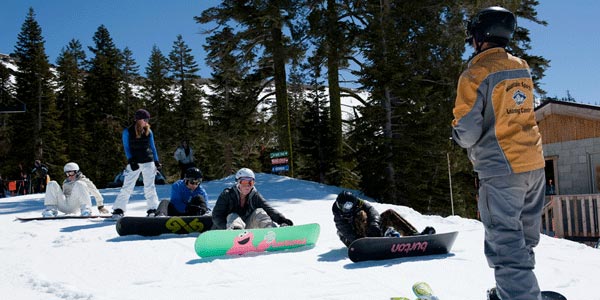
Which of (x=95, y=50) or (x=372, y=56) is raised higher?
(x=95, y=50)

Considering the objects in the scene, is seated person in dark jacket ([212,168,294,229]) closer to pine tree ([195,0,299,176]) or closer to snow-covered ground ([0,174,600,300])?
snow-covered ground ([0,174,600,300])

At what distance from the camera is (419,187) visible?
51.8 ft

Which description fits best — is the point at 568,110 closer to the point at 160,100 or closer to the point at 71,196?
the point at 71,196

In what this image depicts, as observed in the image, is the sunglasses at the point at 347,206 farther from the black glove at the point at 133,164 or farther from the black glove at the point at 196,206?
the black glove at the point at 133,164

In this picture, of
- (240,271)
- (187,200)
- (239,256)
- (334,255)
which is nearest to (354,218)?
(334,255)

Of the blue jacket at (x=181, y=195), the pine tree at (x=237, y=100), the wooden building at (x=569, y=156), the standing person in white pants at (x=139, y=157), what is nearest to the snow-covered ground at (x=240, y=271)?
the blue jacket at (x=181, y=195)

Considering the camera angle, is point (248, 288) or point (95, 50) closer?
point (248, 288)

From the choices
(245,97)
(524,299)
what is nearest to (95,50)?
(245,97)

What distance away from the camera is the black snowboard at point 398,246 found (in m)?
5.33

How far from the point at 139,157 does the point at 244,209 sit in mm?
3236

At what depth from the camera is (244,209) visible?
22.4 feet

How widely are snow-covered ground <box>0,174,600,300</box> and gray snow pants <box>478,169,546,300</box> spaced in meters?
0.90

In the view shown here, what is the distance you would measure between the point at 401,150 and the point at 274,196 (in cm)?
462

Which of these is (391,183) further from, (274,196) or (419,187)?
(274,196)
